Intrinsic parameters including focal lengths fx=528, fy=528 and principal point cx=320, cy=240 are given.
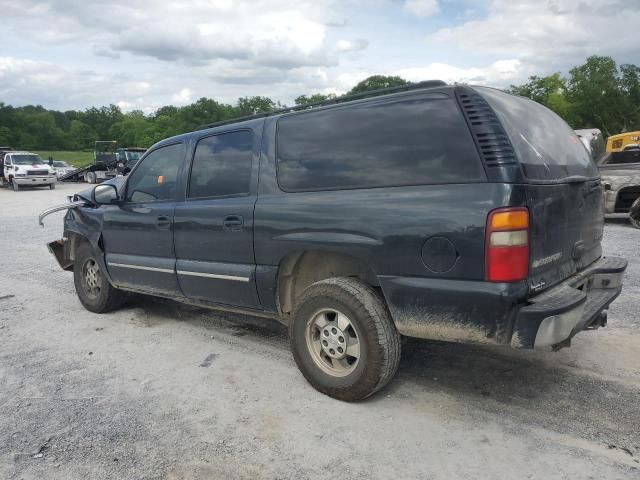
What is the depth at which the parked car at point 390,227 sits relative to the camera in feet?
9.25

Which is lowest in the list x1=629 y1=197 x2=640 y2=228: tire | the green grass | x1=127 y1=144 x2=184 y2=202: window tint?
x1=629 y1=197 x2=640 y2=228: tire

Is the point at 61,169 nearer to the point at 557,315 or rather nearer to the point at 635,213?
the point at 635,213

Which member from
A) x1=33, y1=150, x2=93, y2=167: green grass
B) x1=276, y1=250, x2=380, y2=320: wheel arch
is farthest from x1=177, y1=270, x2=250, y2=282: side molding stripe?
x1=33, y1=150, x2=93, y2=167: green grass

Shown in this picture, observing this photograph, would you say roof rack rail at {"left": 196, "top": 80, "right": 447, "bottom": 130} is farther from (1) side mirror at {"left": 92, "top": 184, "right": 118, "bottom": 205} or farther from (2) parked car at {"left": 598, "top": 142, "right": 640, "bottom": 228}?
(2) parked car at {"left": 598, "top": 142, "right": 640, "bottom": 228}

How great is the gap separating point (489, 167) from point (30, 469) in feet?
9.55

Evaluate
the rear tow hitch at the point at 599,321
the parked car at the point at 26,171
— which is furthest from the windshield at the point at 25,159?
the rear tow hitch at the point at 599,321

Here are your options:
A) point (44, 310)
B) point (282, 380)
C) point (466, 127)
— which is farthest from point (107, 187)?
point (466, 127)

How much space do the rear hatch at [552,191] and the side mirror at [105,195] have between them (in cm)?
357

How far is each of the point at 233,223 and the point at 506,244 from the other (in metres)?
2.01

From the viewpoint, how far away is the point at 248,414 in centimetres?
331

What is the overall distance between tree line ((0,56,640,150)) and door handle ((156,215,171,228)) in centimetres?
137

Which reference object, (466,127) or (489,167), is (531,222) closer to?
(489,167)

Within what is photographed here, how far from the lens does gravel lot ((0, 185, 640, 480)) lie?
2.76 m

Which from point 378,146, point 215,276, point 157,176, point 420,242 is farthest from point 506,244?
point 157,176
